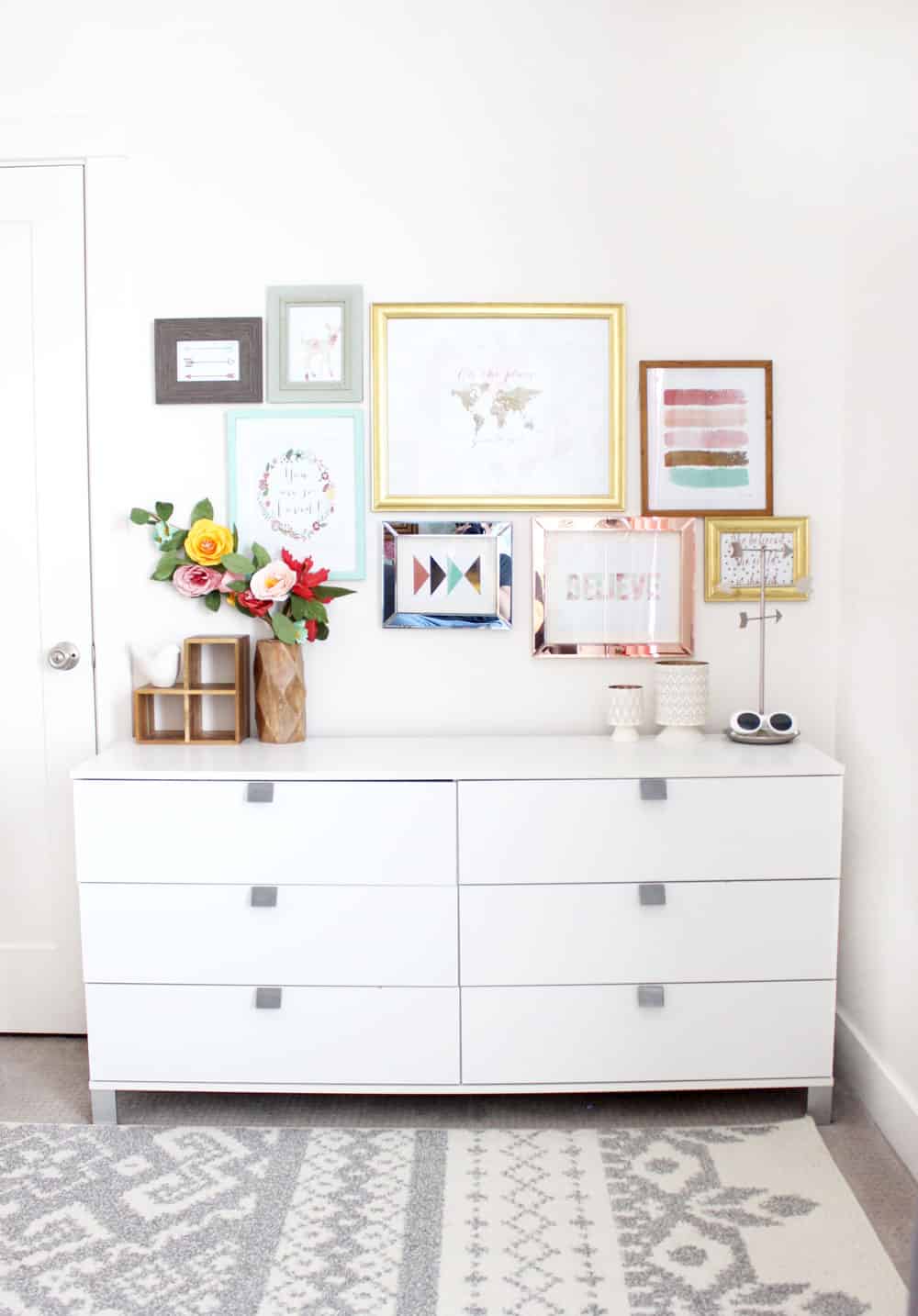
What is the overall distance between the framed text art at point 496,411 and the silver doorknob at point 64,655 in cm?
80

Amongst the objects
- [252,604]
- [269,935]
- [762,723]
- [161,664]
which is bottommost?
[269,935]

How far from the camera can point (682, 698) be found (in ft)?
8.02

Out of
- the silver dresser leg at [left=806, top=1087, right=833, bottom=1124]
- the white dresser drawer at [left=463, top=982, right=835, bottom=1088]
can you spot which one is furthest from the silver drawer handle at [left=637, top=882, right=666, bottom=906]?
the silver dresser leg at [left=806, top=1087, right=833, bottom=1124]

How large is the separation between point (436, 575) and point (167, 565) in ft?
2.02

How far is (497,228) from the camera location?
2521 mm

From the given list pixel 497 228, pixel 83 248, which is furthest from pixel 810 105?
pixel 83 248

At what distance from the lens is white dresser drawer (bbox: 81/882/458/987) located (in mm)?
2199

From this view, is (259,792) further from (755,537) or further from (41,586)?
(755,537)

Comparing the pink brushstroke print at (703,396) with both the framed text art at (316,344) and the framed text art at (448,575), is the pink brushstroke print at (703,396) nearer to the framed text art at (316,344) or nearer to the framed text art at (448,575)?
the framed text art at (448,575)

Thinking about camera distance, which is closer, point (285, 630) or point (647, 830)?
point (647, 830)

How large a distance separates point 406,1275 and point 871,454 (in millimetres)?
1812

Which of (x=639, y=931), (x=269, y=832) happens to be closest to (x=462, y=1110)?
(x=639, y=931)

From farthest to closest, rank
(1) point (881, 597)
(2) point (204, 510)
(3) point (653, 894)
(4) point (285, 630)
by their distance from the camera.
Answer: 1. (2) point (204, 510)
2. (4) point (285, 630)
3. (1) point (881, 597)
4. (3) point (653, 894)

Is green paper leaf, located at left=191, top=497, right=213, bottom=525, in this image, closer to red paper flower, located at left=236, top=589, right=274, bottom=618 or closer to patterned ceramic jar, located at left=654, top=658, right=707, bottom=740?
red paper flower, located at left=236, top=589, right=274, bottom=618
